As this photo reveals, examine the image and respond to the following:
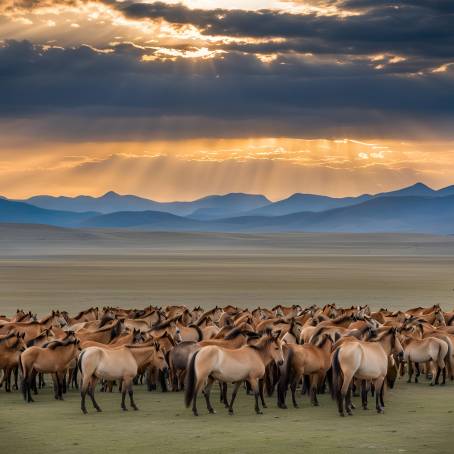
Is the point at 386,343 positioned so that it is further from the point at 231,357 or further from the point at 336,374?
the point at 231,357

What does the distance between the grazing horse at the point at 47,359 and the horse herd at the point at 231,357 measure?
2 centimetres

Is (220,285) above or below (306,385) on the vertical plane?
above

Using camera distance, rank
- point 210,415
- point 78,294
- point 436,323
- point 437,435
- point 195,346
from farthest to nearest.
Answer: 1. point 78,294
2. point 436,323
3. point 195,346
4. point 210,415
5. point 437,435

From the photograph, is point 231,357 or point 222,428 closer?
point 222,428

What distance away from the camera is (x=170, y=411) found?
48.0 feet

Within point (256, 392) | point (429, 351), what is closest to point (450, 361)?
point (429, 351)

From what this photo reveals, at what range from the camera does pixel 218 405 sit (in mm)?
15344

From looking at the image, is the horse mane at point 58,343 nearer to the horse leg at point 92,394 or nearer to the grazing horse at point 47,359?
the grazing horse at point 47,359

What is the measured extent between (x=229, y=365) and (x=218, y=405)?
139 centimetres

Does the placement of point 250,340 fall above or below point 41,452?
above

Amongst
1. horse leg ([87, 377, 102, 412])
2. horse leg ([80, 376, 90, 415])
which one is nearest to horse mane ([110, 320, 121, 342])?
horse leg ([87, 377, 102, 412])

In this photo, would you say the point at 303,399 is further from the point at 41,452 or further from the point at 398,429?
the point at 41,452

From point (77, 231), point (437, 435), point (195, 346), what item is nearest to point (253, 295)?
point (195, 346)

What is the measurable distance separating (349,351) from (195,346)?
2673mm
